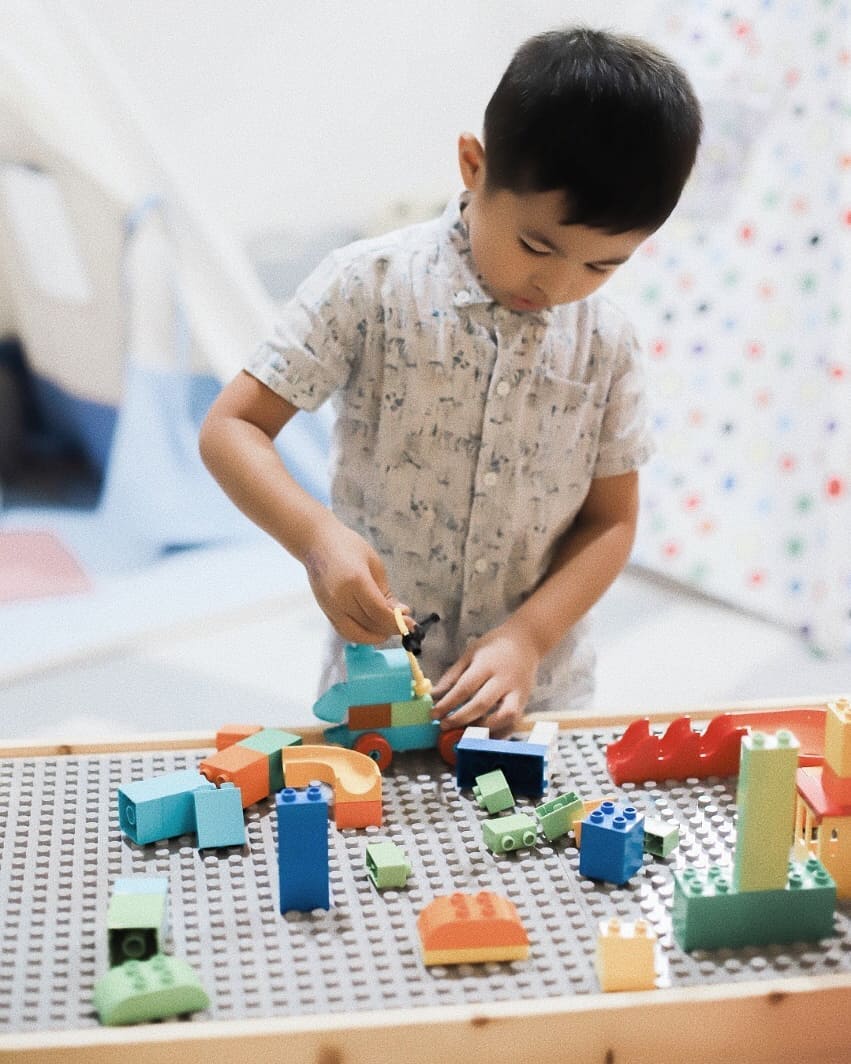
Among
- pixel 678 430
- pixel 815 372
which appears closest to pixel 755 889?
pixel 815 372

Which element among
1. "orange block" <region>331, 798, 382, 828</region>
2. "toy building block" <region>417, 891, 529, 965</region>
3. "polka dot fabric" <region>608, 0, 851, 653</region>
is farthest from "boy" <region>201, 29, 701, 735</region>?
"polka dot fabric" <region>608, 0, 851, 653</region>

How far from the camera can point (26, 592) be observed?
212 centimetres

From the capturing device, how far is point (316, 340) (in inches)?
36.7

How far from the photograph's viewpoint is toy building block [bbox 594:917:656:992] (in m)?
0.61

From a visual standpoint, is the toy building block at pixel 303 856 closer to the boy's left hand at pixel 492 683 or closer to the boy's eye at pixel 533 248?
the boy's left hand at pixel 492 683

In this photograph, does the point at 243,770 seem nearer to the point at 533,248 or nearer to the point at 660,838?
the point at 660,838

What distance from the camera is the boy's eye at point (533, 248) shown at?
82 cm

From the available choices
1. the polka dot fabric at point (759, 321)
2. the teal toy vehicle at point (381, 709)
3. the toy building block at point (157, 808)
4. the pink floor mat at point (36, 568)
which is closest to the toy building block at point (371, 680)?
the teal toy vehicle at point (381, 709)

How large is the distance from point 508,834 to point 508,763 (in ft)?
0.23

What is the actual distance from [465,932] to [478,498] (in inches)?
16.2

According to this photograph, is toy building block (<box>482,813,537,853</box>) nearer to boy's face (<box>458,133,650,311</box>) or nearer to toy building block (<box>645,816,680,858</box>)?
toy building block (<box>645,816,680,858</box>)

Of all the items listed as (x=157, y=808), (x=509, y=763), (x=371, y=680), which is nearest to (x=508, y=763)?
(x=509, y=763)

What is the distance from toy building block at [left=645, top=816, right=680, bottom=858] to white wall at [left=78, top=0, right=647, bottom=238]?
5.64 ft

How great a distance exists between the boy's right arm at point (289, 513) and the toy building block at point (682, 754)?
6.5 inches
